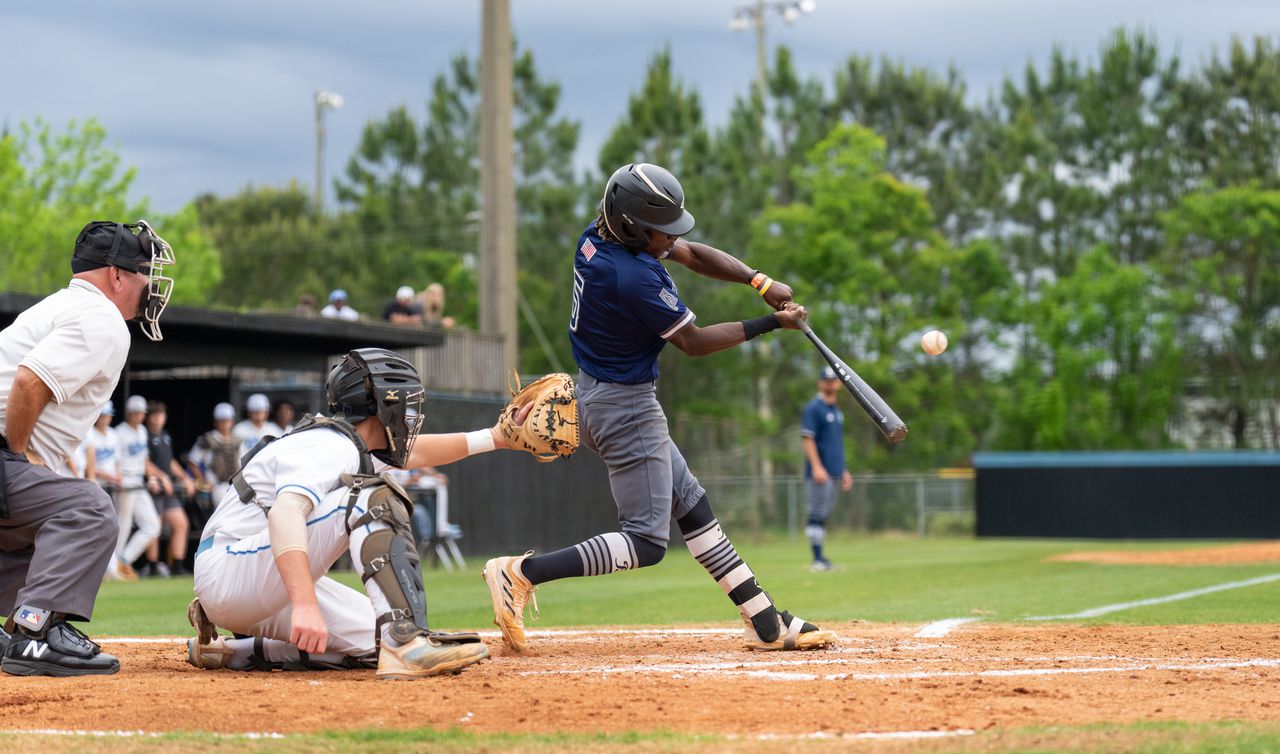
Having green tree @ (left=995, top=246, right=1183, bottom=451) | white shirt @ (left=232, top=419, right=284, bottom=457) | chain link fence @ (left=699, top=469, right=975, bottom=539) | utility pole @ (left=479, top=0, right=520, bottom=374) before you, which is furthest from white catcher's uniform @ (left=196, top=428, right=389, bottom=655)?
green tree @ (left=995, top=246, right=1183, bottom=451)

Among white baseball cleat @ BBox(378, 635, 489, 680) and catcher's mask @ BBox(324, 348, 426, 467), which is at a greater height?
catcher's mask @ BBox(324, 348, 426, 467)

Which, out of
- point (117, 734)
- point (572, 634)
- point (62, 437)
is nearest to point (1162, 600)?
point (572, 634)

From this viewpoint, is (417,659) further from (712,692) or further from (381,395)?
(712,692)

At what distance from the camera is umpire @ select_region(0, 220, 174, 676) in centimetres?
539

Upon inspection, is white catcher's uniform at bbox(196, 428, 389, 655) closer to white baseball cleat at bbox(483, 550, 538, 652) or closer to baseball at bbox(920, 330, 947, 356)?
white baseball cleat at bbox(483, 550, 538, 652)

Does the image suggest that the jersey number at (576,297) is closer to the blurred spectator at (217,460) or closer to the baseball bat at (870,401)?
the baseball bat at (870,401)

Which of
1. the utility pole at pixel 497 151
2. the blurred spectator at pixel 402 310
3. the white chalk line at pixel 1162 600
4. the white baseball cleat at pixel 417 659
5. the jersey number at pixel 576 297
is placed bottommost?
the white chalk line at pixel 1162 600

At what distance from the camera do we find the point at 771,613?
6547mm

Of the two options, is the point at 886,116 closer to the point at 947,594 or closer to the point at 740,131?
the point at 740,131

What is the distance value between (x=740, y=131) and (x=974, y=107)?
835cm

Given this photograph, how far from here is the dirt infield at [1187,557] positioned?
1608 cm

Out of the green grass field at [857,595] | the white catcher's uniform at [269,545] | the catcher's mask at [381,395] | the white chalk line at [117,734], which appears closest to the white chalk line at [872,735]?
the white chalk line at [117,734]

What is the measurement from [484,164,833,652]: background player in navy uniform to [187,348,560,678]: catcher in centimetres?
89

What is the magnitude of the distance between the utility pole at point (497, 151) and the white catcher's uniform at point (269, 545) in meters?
20.0
